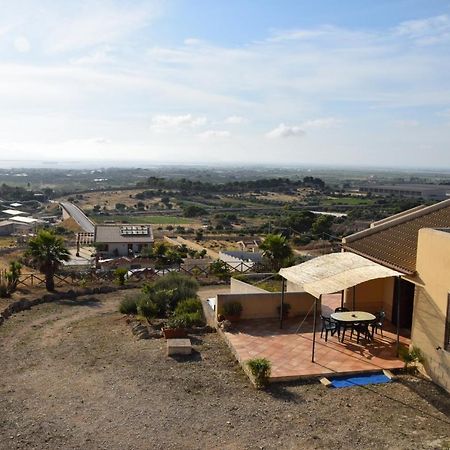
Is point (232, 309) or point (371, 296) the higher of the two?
Answer: point (371, 296)

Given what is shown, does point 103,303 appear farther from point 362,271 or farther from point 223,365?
point 362,271

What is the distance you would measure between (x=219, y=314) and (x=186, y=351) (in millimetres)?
2133

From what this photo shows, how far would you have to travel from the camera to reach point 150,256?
1329 inches

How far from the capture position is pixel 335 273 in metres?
11.1

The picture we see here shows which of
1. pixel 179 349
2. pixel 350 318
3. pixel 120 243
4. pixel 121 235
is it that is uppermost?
pixel 350 318

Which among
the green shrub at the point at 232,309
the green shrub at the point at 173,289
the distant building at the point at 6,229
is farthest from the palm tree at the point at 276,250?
the distant building at the point at 6,229

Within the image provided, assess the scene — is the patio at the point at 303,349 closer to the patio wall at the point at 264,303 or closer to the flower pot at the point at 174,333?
the patio wall at the point at 264,303

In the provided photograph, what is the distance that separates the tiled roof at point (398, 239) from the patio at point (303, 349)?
2.00 meters

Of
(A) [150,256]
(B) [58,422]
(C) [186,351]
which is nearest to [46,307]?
(C) [186,351]

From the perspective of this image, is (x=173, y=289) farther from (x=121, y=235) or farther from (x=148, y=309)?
(x=121, y=235)

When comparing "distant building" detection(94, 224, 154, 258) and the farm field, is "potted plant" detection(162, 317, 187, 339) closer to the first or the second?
"distant building" detection(94, 224, 154, 258)

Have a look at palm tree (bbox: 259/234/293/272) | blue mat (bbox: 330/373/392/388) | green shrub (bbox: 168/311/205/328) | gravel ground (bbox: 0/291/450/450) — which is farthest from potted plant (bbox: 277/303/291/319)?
palm tree (bbox: 259/234/293/272)

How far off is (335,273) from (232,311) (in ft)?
11.5

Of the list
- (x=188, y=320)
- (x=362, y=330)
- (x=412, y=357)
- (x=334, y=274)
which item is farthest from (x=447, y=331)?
(x=188, y=320)
